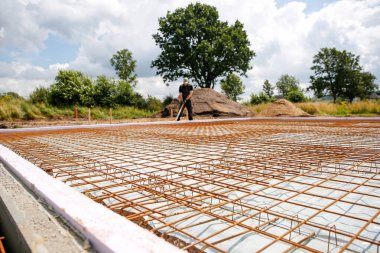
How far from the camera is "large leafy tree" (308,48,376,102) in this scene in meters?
35.5

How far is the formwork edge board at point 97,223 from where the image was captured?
2.40 feet

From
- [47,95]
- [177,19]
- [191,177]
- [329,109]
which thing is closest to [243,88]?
[177,19]

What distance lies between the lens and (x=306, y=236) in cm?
110

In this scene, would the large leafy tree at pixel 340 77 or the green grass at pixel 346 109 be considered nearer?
the green grass at pixel 346 109

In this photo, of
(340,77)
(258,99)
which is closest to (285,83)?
(340,77)

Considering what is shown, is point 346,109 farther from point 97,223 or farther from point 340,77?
point 340,77

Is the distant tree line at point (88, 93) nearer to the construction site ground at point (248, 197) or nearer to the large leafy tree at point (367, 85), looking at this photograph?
the construction site ground at point (248, 197)

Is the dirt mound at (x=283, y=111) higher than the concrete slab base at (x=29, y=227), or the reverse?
the dirt mound at (x=283, y=111)

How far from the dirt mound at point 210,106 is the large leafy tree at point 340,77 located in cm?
2806

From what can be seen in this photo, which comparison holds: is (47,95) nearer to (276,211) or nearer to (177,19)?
(177,19)

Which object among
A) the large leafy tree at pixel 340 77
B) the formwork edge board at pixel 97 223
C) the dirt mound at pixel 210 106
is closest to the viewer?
the formwork edge board at pixel 97 223

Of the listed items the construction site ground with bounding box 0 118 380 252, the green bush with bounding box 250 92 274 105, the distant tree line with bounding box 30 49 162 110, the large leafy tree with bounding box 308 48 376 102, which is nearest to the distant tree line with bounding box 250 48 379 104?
the large leafy tree with bounding box 308 48 376 102

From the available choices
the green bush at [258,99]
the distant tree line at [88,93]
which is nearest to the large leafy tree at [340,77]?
the green bush at [258,99]

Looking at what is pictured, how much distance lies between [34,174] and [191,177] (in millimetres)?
884
